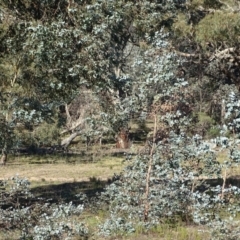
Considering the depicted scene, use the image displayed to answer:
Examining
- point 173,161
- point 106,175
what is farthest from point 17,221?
point 106,175

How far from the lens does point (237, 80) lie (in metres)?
12.9

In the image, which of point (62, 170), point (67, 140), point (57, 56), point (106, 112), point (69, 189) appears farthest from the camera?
point (67, 140)

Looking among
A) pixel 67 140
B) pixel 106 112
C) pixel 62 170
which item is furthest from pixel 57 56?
pixel 67 140

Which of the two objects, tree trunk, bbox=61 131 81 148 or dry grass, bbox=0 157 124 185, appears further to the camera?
tree trunk, bbox=61 131 81 148

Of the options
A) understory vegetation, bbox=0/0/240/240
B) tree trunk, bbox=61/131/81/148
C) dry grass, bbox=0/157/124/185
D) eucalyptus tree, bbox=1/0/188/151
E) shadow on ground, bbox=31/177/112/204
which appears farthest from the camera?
tree trunk, bbox=61/131/81/148

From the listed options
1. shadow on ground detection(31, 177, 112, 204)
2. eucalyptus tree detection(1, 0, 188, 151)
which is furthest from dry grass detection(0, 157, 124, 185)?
eucalyptus tree detection(1, 0, 188, 151)

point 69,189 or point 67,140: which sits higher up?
point 67,140

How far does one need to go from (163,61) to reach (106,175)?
31.5 feet

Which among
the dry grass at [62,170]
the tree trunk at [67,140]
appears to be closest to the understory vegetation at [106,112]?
the dry grass at [62,170]

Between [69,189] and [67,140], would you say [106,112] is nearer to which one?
[69,189]

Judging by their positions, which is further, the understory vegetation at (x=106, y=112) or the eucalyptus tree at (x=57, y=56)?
the eucalyptus tree at (x=57, y=56)

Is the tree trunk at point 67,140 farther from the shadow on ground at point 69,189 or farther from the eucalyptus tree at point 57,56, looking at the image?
the eucalyptus tree at point 57,56

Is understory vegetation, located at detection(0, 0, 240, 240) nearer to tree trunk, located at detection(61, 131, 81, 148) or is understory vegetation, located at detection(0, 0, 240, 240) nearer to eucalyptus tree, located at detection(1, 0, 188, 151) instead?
eucalyptus tree, located at detection(1, 0, 188, 151)

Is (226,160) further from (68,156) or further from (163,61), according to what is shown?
(68,156)
